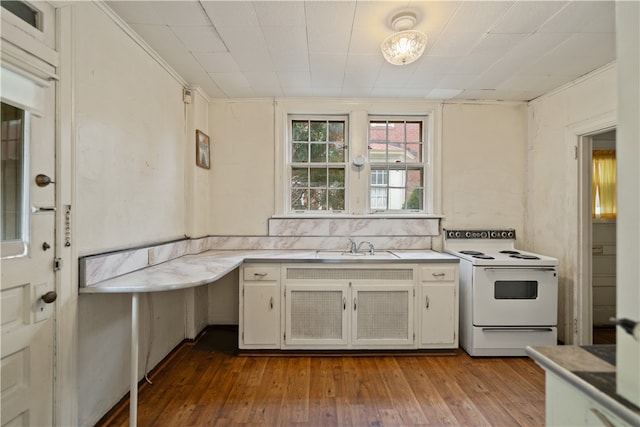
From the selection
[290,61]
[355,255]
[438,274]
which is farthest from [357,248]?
[290,61]

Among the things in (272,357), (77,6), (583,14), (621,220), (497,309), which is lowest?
(272,357)

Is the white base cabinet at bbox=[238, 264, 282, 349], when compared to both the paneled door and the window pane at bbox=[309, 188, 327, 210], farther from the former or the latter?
the paneled door

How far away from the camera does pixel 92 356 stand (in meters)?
1.72

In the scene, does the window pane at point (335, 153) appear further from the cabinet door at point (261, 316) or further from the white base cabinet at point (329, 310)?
the cabinet door at point (261, 316)

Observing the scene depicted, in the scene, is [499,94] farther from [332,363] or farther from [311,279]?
[332,363]

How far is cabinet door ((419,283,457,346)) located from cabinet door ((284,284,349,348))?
694mm

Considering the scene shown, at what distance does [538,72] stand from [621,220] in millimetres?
2470

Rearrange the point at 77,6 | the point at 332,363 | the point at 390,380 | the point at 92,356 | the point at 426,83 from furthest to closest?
the point at 426,83 → the point at 332,363 → the point at 390,380 → the point at 92,356 → the point at 77,6

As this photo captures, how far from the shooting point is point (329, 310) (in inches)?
105

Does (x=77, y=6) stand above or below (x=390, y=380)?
above

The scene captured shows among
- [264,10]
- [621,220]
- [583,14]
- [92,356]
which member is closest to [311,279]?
[92,356]

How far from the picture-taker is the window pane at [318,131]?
3.41 metres

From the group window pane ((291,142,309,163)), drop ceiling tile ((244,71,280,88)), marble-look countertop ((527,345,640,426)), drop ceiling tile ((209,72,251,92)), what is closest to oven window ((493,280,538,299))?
marble-look countertop ((527,345,640,426))

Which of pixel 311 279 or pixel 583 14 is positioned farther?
pixel 311 279
